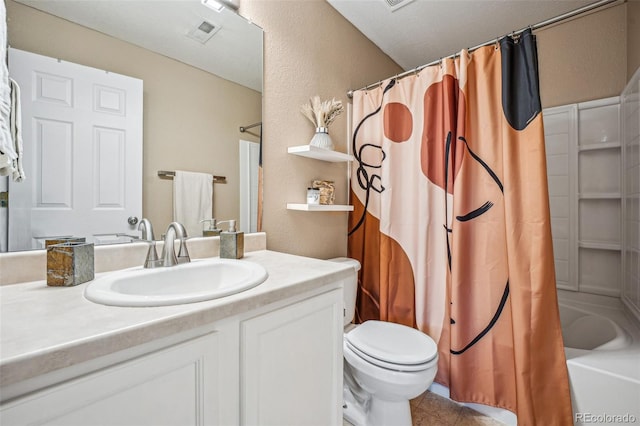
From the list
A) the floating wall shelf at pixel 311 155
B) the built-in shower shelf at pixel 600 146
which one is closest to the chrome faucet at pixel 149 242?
the floating wall shelf at pixel 311 155

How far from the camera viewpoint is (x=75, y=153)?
0.92m

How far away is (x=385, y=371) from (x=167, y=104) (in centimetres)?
145

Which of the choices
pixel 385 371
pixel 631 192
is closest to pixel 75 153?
pixel 385 371

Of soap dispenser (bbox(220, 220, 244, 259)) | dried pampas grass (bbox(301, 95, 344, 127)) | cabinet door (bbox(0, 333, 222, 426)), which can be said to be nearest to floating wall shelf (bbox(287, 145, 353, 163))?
dried pampas grass (bbox(301, 95, 344, 127))

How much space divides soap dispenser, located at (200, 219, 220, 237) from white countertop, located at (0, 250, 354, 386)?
0.50m

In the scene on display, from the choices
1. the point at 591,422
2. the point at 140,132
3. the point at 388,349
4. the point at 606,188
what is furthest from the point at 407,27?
the point at 591,422

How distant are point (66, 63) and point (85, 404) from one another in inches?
39.7

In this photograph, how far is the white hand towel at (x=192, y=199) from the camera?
1174 millimetres

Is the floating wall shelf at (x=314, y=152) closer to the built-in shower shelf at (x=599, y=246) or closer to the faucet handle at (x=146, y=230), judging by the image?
the faucet handle at (x=146, y=230)

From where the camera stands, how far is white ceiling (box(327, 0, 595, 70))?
6.23 feet

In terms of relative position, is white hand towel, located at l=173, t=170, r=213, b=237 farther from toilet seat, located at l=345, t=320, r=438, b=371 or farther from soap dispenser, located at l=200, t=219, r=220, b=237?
toilet seat, located at l=345, t=320, r=438, b=371

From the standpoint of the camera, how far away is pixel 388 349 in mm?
1353

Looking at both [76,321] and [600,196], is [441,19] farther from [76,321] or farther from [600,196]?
[76,321]

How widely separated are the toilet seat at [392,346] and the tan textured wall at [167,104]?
2.87ft
